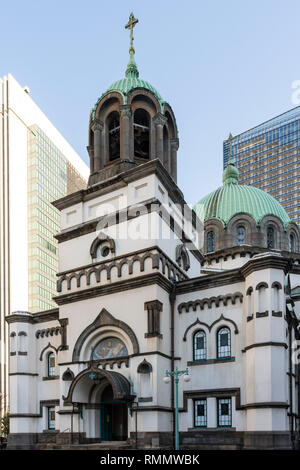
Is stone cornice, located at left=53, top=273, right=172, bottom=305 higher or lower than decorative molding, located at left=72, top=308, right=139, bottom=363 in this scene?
higher

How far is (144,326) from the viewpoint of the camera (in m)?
32.8

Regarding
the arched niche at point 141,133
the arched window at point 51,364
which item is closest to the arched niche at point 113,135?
the arched niche at point 141,133

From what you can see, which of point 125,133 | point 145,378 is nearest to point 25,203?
point 125,133

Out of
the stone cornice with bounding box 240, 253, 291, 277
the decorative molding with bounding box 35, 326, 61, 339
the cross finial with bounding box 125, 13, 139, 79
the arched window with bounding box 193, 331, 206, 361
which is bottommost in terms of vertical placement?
the arched window with bounding box 193, 331, 206, 361

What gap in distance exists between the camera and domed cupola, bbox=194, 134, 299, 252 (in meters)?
48.1

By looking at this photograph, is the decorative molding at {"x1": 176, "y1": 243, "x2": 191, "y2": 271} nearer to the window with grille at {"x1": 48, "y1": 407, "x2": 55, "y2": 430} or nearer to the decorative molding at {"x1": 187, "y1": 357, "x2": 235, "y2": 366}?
the decorative molding at {"x1": 187, "y1": 357, "x2": 235, "y2": 366}

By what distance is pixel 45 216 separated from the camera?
5030 inches

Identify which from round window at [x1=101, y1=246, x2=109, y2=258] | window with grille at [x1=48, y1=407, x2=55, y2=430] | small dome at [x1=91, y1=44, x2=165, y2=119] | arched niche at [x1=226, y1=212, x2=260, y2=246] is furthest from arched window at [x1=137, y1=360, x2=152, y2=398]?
arched niche at [x1=226, y1=212, x2=260, y2=246]

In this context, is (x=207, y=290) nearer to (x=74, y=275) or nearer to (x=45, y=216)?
(x=74, y=275)

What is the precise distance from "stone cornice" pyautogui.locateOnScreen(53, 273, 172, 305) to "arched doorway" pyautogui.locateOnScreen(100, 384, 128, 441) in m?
5.61

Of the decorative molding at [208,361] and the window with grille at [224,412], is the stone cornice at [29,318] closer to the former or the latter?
the decorative molding at [208,361]

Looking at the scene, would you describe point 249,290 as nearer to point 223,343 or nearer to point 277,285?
point 277,285

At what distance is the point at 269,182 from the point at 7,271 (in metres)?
63.1

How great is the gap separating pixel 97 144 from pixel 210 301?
43.0 feet
